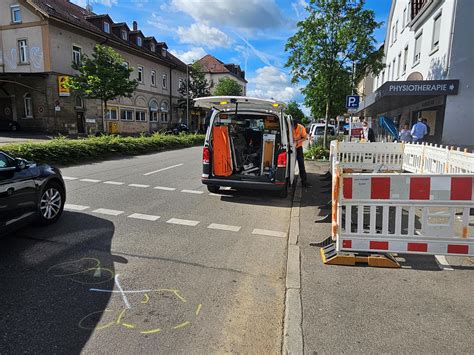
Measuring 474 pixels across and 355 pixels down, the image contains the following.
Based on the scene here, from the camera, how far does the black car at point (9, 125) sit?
30188 millimetres

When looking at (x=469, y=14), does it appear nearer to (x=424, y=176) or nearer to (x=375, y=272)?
(x=424, y=176)

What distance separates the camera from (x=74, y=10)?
116 ft

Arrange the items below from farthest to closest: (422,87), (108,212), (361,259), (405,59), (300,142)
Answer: (405,59), (422,87), (300,142), (108,212), (361,259)

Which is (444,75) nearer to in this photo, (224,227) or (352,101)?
(352,101)

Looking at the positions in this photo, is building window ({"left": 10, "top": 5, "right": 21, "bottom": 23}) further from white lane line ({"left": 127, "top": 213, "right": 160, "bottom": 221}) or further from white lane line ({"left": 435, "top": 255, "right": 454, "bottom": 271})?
white lane line ({"left": 435, "top": 255, "right": 454, "bottom": 271})

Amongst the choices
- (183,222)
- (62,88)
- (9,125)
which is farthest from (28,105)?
(183,222)

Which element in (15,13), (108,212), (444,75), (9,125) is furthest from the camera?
(9,125)

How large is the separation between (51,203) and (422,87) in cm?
1620

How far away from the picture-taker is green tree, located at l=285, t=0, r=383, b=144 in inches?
625

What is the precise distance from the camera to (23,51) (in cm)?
3003

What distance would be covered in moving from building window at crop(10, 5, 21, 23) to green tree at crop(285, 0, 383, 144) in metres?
25.5

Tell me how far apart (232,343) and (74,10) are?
4042 cm

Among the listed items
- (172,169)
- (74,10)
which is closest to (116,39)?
(74,10)

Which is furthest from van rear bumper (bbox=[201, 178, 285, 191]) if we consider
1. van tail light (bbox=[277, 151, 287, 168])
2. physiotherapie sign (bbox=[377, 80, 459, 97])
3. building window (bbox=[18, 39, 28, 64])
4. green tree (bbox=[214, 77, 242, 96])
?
green tree (bbox=[214, 77, 242, 96])
